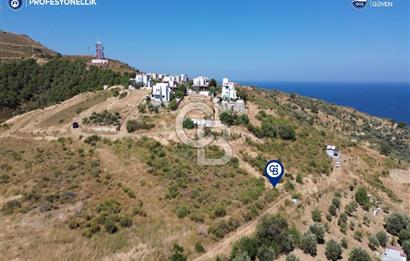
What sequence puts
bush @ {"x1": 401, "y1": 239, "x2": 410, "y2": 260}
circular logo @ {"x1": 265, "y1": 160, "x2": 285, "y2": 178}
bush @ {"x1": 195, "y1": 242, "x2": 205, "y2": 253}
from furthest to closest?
1. circular logo @ {"x1": 265, "y1": 160, "x2": 285, "y2": 178}
2. bush @ {"x1": 401, "y1": 239, "x2": 410, "y2": 260}
3. bush @ {"x1": 195, "y1": 242, "x2": 205, "y2": 253}

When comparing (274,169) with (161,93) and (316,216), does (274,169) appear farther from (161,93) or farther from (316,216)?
(161,93)

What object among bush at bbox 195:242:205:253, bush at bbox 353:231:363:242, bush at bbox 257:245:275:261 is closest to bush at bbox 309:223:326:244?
bush at bbox 353:231:363:242

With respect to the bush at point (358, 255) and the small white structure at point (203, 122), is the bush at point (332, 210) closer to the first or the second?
the bush at point (358, 255)

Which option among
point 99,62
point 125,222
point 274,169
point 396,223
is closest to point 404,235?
point 396,223

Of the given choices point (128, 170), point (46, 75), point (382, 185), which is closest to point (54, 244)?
point (128, 170)

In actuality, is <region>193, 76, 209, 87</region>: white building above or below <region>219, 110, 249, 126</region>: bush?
above

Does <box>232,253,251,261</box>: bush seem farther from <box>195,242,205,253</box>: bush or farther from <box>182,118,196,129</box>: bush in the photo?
<box>182,118,196,129</box>: bush

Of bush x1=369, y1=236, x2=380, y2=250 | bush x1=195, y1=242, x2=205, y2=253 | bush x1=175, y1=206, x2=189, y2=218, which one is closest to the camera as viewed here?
bush x1=195, y1=242, x2=205, y2=253
